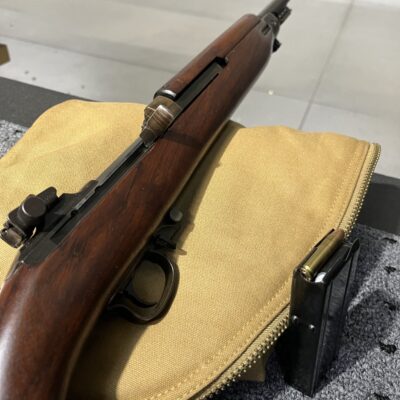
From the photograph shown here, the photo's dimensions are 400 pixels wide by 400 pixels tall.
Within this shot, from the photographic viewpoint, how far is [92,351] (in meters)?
0.67

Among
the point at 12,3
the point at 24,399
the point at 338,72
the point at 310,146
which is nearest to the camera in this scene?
the point at 24,399

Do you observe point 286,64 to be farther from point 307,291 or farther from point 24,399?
point 24,399

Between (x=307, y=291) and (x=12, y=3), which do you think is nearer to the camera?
(x=307, y=291)

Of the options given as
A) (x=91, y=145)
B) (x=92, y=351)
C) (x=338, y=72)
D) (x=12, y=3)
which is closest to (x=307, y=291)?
(x=92, y=351)

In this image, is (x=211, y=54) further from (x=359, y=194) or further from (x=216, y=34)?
(x=216, y=34)

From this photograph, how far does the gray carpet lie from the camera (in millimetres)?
788

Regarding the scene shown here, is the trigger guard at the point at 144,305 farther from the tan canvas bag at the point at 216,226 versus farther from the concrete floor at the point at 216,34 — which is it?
the concrete floor at the point at 216,34

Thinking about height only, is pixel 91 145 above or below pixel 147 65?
above

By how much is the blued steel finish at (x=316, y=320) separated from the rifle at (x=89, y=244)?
0.17 metres

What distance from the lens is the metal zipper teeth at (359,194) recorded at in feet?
2.64

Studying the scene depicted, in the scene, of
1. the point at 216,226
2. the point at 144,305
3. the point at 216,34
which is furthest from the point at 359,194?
the point at 216,34

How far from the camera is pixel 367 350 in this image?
32.6 inches

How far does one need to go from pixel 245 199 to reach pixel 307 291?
7.9 inches

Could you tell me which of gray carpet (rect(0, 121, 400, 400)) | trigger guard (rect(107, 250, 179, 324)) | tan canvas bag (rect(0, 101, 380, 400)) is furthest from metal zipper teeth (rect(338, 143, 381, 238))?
trigger guard (rect(107, 250, 179, 324))
